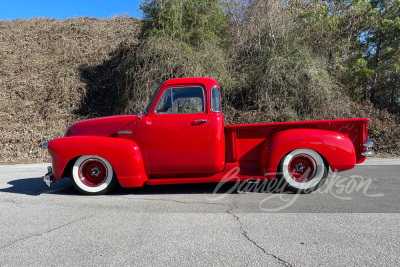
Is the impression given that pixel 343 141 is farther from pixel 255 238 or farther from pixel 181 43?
pixel 181 43

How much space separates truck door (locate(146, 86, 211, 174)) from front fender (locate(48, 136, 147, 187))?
0.22 m

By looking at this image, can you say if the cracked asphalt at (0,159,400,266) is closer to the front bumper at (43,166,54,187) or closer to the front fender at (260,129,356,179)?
the front bumper at (43,166,54,187)

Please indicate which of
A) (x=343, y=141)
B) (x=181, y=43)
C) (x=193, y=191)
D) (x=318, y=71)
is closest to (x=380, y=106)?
(x=318, y=71)

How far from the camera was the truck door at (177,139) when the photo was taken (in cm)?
458

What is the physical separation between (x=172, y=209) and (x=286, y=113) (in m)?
8.31

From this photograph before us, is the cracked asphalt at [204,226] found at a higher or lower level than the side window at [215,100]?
lower

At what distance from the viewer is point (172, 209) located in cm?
405

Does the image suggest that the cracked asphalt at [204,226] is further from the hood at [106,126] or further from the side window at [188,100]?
the side window at [188,100]

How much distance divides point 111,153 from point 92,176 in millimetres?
638

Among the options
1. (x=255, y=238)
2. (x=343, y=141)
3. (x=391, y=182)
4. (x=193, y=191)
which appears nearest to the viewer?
(x=255, y=238)

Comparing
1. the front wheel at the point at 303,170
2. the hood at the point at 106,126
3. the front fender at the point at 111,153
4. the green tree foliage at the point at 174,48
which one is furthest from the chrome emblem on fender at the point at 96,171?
the green tree foliage at the point at 174,48

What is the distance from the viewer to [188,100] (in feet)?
15.9

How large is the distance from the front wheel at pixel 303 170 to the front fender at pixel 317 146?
0.11 m

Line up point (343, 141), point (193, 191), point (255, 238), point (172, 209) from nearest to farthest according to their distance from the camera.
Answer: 1. point (255, 238)
2. point (172, 209)
3. point (343, 141)
4. point (193, 191)
